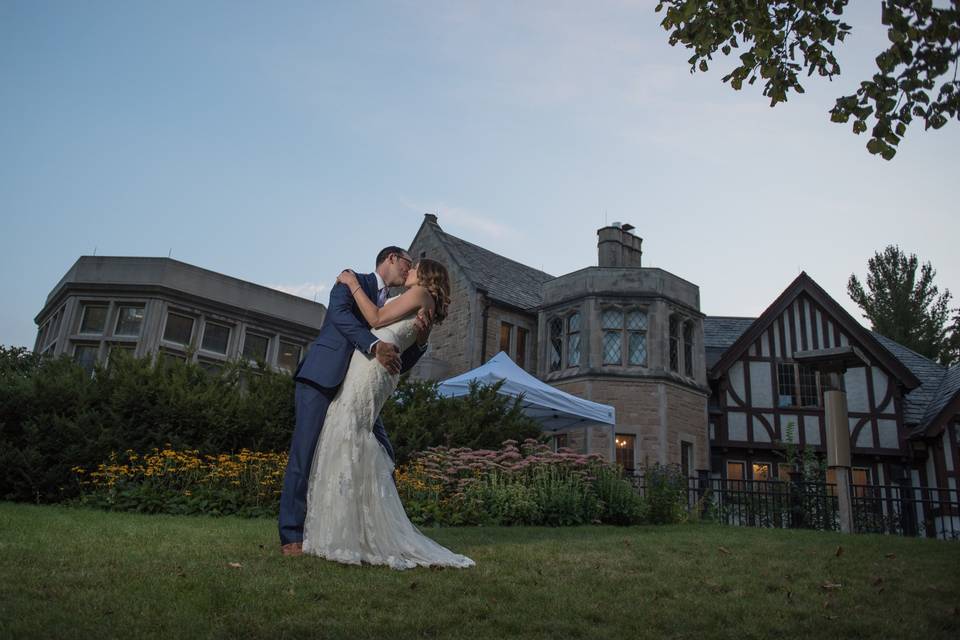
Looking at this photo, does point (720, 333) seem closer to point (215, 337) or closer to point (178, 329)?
point (215, 337)

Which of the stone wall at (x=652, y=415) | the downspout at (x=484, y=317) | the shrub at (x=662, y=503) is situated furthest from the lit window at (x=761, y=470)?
the shrub at (x=662, y=503)

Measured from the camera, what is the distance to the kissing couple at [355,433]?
5.34 metres

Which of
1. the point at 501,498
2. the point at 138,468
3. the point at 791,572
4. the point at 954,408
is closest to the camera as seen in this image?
the point at 791,572

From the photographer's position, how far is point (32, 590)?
150 inches

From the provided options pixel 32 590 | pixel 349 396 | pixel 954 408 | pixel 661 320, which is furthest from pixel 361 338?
pixel 954 408

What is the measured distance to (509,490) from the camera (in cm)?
1095

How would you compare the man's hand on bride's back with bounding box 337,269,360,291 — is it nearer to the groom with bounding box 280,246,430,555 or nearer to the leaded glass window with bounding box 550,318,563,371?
the groom with bounding box 280,246,430,555

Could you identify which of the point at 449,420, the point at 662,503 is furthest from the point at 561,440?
the point at 449,420

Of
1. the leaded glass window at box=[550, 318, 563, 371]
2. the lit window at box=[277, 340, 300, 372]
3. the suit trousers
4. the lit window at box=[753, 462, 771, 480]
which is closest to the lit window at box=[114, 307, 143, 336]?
the lit window at box=[277, 340, 300, 372]

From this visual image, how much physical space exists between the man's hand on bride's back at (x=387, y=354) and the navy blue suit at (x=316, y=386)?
0.07 metres

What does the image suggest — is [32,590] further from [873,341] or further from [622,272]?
[873,341]

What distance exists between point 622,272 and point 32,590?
2173 centimetres

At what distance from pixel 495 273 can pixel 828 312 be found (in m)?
11.8

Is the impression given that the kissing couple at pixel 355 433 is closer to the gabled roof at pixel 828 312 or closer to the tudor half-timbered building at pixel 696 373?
→ the tudor half-timbered building at pixel 696 373
